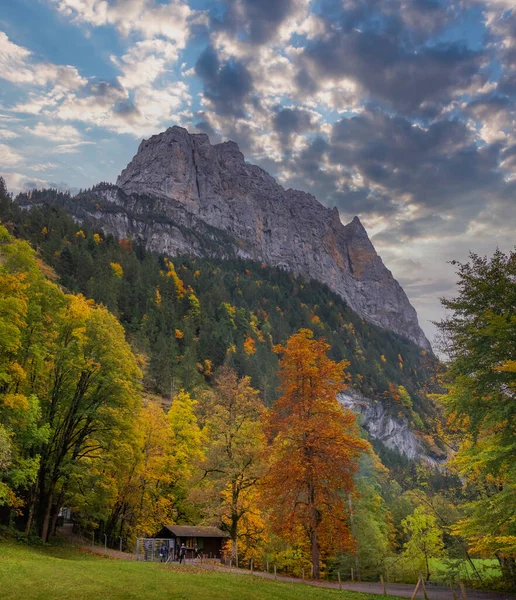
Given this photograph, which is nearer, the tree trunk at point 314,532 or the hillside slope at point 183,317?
the tree trunk at point 314,532

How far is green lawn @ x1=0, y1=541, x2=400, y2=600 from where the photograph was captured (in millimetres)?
13516

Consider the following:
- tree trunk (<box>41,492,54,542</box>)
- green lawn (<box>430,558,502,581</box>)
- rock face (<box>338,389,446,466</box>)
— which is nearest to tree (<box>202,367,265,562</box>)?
tree trunk (<box>41,492,54,542</box>)

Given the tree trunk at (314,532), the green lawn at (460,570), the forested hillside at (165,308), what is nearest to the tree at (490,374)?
the green lawn at (460,570)

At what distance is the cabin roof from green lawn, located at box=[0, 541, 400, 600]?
17295mm

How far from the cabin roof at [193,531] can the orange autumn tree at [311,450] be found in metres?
15.6

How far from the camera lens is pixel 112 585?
1504cm

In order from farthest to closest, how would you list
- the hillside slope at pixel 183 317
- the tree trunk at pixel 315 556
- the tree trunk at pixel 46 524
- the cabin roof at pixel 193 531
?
the hillside slope at pixel 183 317, the cabin roof at pixel 193 531, the tree trunk at pixel 46 524, the tree trunk at pixel 315 556

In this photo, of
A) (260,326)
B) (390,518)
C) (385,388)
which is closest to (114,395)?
(390,518)

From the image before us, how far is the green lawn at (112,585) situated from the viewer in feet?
44.3

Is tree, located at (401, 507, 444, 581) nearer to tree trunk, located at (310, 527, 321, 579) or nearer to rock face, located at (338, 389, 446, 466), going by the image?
tree trunk, located at (310, 527, 321, 579)

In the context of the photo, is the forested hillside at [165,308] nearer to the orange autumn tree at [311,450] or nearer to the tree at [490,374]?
the orange autumn tree at [311,450]

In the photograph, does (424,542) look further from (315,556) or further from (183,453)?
(183,453)

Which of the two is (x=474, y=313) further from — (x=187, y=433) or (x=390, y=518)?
(x=390, y=518)

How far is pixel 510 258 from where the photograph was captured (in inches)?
662
